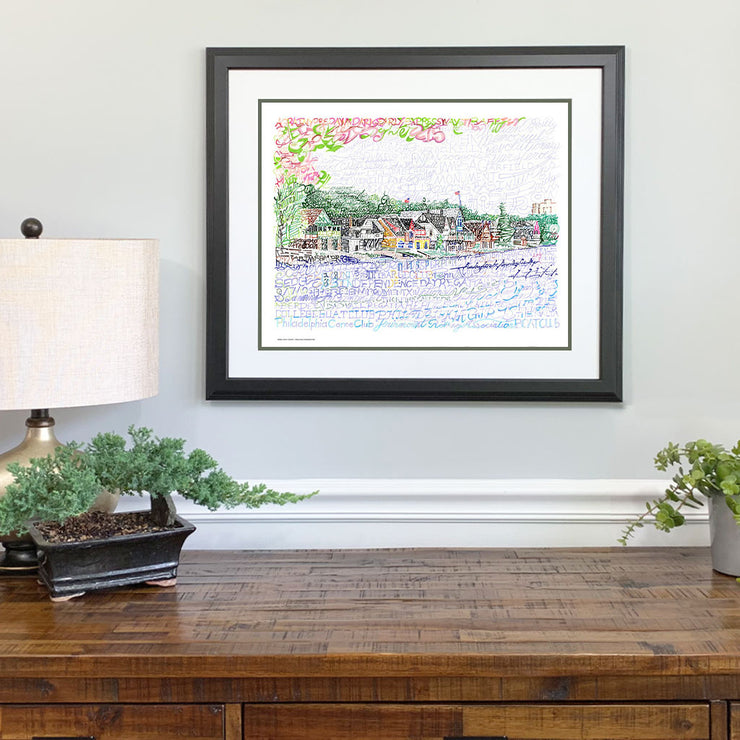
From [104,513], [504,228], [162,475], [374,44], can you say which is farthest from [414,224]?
[104,513]

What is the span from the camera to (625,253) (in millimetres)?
1714

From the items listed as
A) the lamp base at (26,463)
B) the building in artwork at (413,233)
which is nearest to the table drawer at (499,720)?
the lamp base at (26,463)

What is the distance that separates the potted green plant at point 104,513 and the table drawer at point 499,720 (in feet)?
1.13

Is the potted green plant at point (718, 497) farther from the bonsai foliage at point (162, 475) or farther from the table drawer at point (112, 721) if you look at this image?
the table drawer at point (112, 721)

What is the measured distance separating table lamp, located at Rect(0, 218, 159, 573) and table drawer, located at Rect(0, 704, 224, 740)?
0.42m

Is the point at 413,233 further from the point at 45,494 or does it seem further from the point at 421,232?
the point at 45,494

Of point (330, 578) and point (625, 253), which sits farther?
point (625, 253)

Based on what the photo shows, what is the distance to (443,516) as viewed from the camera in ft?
5.68

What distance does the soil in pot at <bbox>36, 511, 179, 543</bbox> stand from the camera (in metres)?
1.41

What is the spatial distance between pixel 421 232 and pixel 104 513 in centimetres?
80

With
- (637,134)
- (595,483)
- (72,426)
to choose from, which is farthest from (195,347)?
(637,134)

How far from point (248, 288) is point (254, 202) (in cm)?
17

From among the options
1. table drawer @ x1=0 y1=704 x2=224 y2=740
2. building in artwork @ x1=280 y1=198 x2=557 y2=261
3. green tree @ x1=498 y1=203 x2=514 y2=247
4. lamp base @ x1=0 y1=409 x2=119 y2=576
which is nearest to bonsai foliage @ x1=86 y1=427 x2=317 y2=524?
lamp base @ x1=0 y1=409 x2=119 y2=576

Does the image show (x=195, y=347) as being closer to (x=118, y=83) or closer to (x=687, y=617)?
(x=118, y=83)
